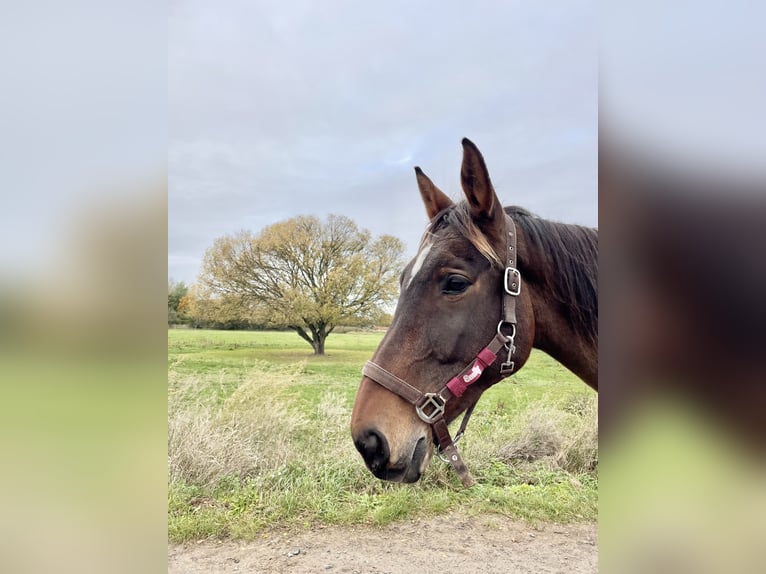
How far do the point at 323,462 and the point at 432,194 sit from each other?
138 inches

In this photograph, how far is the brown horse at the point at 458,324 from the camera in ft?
5.29

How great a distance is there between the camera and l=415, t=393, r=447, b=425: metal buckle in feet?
5.31

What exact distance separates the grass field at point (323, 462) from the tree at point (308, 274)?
1.85m

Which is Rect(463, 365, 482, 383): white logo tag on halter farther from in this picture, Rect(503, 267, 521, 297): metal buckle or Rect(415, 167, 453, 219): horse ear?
Rect(415, 167, 453, 219): horse ear

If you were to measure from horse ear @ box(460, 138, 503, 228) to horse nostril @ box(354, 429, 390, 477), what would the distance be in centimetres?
107

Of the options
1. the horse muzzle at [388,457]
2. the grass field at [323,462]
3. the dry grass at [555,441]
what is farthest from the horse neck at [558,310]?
the dry grass at [555,441]

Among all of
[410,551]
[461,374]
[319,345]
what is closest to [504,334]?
[461,374]

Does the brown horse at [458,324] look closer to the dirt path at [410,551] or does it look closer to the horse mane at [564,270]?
the horse mane at [564,270]

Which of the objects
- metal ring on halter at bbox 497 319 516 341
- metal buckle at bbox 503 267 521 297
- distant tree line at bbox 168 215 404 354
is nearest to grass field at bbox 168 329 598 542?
distant tree line at bbox 168 215 404 354
